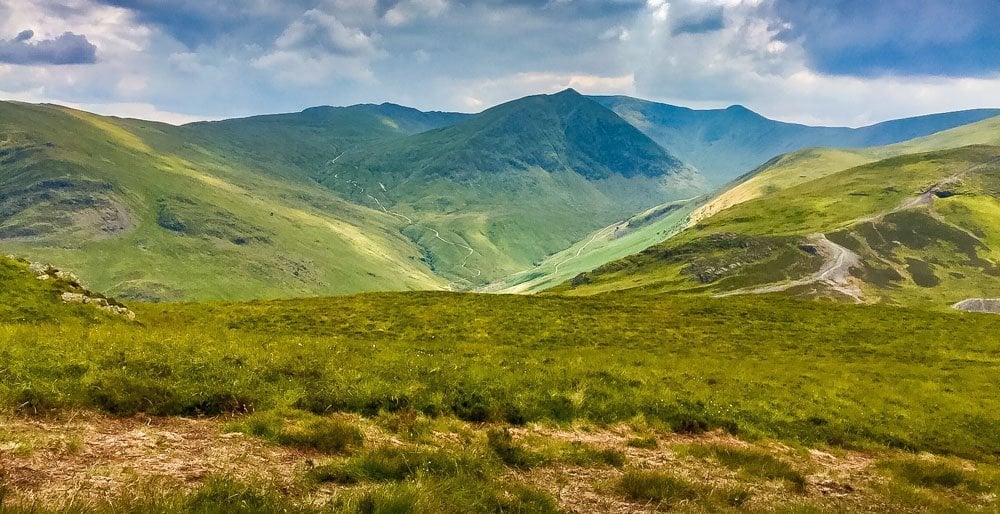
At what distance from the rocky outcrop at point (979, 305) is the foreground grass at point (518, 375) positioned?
162202 mm

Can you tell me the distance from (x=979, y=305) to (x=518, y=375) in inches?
8599

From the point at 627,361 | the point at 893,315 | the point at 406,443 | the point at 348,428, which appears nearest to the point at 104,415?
the point at 348,428

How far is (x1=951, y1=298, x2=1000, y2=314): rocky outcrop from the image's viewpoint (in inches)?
6781

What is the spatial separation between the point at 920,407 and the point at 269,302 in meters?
57.1

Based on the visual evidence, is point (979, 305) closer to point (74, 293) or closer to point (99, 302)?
point (99, 302)

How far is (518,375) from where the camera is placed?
22859mm

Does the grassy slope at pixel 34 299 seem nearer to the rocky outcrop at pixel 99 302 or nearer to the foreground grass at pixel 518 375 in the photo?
the rocky outcrop at pixel 99 302

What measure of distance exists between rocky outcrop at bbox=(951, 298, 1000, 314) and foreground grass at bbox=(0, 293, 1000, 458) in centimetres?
16220

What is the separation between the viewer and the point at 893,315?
63.6m

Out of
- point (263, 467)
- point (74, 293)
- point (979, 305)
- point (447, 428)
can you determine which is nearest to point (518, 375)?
point (447, 428)

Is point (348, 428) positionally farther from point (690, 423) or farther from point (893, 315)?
point (893, 315)

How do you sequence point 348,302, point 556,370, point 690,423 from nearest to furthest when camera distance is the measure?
point 690,423, point 556,370, point 348,302

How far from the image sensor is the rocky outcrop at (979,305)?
172 metres

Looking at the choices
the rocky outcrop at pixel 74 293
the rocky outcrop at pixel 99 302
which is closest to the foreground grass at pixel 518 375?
the rocky outcrop at pixel 99 302
